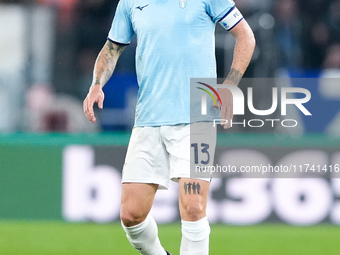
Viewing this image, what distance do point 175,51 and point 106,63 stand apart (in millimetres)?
557

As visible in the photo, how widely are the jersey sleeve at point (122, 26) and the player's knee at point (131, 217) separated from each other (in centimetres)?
104

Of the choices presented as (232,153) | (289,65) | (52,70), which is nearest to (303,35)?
(289,65)

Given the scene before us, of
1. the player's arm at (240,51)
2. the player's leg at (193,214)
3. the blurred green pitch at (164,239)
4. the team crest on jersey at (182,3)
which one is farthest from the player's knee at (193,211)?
the blurred green pitch at (164,239)

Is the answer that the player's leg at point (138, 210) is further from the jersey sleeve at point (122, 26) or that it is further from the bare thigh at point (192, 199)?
the jersey sleeve at point (122, 26)

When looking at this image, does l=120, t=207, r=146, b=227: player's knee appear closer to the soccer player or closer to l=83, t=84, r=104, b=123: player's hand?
the soccer player

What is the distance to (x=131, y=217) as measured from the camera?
16.2 ft

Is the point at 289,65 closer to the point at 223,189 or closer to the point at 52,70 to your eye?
the point at 223,189

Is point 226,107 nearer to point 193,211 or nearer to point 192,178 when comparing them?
point 192,178

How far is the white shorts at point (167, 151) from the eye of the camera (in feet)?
15.7

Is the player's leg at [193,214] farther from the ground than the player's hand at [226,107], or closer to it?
closer to it

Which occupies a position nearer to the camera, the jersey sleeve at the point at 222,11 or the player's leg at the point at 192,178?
the player's leg at the point at 192,178

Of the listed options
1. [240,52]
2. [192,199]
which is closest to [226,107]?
[240,52]

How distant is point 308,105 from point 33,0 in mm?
2862

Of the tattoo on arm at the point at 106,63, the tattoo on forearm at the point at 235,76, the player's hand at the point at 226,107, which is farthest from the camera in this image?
the tattoo on arm at the point at 106,63
